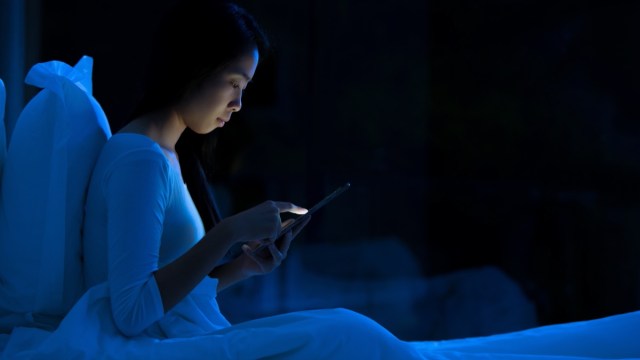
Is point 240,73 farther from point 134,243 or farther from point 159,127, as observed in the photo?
point 134,243

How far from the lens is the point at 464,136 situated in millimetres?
3148

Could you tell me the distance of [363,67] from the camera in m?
3.01

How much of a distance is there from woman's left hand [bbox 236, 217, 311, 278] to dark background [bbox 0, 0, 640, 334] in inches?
65.3

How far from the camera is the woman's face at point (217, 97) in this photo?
3.55ft

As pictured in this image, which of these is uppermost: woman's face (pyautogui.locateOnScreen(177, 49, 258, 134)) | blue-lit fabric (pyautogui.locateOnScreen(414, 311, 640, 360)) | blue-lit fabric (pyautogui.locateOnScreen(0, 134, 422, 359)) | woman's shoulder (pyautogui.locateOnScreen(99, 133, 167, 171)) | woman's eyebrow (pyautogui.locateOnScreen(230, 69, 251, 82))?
woman's eyebrow (pyautogui.locateOnScreen(230, 69, 251, 82))

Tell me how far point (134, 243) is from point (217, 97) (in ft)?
0.99

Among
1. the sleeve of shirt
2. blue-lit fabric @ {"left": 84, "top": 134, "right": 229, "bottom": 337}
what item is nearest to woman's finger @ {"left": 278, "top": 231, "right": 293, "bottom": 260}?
blue-lit fabric @ {"left": 84, "top": 134, "right": 229, "bottom": 337}

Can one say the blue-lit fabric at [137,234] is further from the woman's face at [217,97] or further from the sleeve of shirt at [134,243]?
the woman's face at [217,97]

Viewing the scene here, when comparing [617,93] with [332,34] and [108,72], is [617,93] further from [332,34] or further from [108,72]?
[108,72]

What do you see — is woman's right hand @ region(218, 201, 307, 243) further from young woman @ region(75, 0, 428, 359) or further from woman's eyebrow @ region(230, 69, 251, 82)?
woman's eyebrow @ region(230, 69, 251, 82)

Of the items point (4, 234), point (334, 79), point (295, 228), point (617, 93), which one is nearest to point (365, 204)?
point (334, 79)

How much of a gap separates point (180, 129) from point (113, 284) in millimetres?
327

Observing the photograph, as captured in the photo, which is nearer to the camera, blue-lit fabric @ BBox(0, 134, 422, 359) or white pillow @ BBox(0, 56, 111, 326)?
blue-lit fabric @ BBox(0, 134, 422, 359)

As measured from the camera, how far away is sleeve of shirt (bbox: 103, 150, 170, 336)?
2.91 ft
